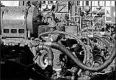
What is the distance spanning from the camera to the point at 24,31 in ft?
24.0

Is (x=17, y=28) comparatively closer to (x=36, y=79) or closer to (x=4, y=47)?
(x=4, y=47)

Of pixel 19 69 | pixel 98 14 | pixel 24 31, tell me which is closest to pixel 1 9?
pixel 24 31

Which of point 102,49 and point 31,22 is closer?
point 31,22

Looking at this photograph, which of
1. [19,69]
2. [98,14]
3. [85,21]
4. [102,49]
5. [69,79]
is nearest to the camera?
[69,79]

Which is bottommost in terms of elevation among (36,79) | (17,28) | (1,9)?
(36,79)

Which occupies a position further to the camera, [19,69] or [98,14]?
[98,14]

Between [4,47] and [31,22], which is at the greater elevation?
[31,22]

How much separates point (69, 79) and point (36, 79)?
116 centimetres

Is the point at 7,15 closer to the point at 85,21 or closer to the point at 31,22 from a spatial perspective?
the point at 31,22

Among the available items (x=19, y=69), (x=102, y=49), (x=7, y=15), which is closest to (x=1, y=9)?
(x=7, y=15)

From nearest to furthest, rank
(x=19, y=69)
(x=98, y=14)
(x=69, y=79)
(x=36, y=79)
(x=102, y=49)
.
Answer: (x=69, y=79) → (x=36, y=79) → (x=19, y=69) → (x=102, y=49) → (x=98, y=14)

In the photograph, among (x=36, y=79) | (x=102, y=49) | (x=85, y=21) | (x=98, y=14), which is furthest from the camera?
(x=98, y=14)

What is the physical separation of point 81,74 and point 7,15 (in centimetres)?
255

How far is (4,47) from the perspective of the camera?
6984 millimetres
